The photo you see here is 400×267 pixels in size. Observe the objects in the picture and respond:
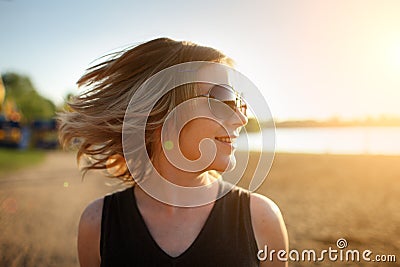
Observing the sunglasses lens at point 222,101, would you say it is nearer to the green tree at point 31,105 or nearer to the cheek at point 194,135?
the cheek at point 194,135

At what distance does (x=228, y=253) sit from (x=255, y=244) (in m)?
0.13

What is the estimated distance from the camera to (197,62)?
76.4 inches

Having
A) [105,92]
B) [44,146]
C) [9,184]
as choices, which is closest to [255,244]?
[105,92]

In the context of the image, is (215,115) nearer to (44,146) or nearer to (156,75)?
(156,75)

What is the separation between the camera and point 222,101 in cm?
195

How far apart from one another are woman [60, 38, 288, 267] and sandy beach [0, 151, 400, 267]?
92 centimetres

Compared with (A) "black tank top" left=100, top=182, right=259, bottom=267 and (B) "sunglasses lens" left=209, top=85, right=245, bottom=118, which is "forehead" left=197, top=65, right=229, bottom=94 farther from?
(A) "black tank top" left=100, top=182, right=259, bottom=267

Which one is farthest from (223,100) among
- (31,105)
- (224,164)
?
(31,105)

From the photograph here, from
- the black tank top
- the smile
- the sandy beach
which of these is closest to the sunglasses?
the smile

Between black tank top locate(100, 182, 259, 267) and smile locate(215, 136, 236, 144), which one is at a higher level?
smile locate(215, 136, 236, 144)

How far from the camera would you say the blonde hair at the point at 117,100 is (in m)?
1.98

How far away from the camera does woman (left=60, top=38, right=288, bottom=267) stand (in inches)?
69.5

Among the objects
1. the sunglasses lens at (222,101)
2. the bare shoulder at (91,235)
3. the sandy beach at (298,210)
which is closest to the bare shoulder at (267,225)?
the sunglasses lens at (222,101)

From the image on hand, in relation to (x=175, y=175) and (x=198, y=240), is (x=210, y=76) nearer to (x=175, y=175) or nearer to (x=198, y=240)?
(x=175, y=175)
